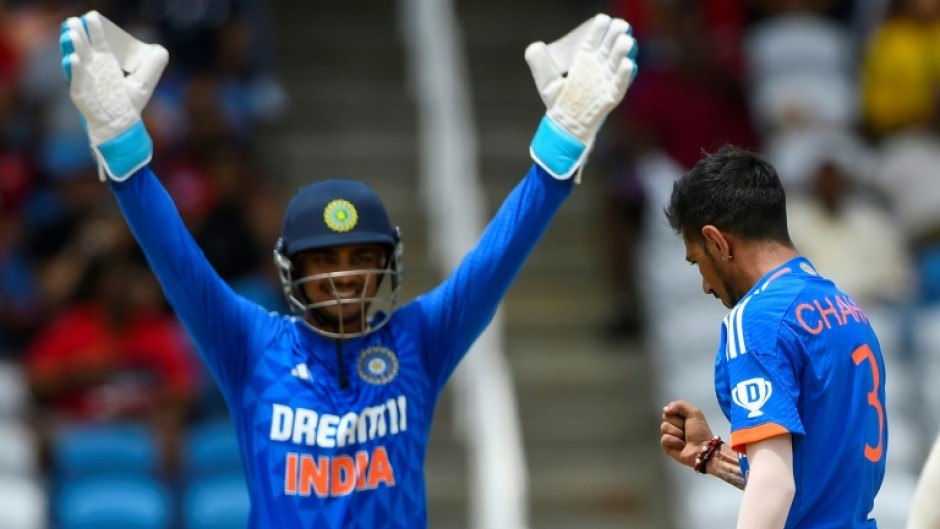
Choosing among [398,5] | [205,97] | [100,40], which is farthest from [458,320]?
[398,5]

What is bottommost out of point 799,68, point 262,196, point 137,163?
point 137,163

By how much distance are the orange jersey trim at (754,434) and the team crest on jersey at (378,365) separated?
1031mm

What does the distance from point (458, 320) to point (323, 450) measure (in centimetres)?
48

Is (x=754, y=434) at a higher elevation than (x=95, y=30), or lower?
lower

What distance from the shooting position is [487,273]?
4.05 m

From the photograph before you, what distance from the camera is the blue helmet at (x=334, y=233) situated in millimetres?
3930

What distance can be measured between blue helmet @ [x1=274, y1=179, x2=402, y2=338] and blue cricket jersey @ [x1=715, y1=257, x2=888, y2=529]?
1.03 meters

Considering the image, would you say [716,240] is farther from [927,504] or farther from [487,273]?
[927,504]

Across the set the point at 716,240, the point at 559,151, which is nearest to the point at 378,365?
the point at 559,151

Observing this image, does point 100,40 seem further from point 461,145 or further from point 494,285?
point 461,145

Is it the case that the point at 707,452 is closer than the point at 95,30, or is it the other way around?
the point at 707,452

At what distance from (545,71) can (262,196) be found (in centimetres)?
445

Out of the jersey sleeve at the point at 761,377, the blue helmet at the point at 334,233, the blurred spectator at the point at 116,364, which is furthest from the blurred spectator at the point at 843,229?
the jersey sleeve at the point at 761,377

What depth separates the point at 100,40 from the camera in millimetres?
3873
